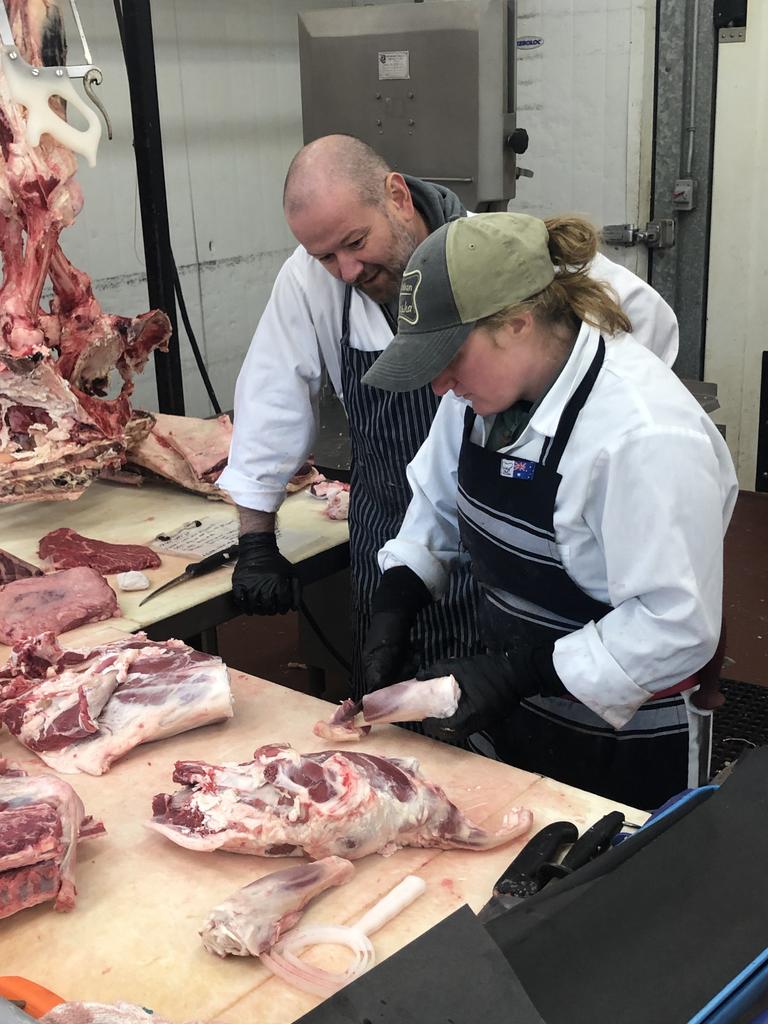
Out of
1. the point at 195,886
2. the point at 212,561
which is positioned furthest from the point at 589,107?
the point at 195,886

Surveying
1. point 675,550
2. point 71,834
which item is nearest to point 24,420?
point 71,834

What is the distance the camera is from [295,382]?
303cm

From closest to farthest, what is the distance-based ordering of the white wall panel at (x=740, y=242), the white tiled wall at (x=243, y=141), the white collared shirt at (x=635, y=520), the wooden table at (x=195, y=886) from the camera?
the wooden table at (x=195, y=886) → the white collared shirt at (x=635, y=520) → the white wall panel at (x=740, y=242) → the white tiled wall at (x=243, y=141)

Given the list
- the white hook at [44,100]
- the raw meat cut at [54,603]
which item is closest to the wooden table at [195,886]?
the raw meat cut at [54,603]

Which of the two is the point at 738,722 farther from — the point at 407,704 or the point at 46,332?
the point at 46,332

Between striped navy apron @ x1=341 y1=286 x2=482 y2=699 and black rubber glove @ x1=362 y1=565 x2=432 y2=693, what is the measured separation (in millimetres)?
331

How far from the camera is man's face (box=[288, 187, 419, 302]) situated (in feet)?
8.24

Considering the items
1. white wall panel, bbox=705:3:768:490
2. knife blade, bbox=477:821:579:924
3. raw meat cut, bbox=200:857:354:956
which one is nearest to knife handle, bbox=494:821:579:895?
knife blade, bbox=477:821:579:924

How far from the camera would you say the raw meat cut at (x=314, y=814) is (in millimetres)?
1707

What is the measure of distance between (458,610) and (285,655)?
2.38 m

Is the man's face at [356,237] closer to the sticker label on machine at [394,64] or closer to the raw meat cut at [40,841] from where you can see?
the raw meat cut at [40,841]

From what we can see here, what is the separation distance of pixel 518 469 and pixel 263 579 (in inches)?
39.2

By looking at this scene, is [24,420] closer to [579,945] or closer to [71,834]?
[71,834]

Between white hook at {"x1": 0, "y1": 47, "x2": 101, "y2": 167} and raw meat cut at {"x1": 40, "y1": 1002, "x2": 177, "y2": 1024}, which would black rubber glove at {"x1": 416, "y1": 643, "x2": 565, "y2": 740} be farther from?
white hook at {"x1": 0, "y1": 47, "x2": 101, "y2": 167}
